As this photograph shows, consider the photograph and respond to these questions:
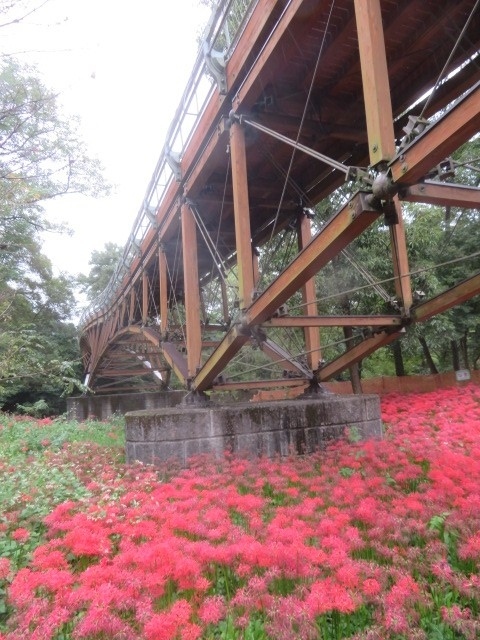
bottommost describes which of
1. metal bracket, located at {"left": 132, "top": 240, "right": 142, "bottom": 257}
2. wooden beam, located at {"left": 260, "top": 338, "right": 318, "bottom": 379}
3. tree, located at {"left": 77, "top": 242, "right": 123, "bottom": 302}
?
wooden beam, located at {"left": 260, "top": 338, "right": 318, "bottom": 379}

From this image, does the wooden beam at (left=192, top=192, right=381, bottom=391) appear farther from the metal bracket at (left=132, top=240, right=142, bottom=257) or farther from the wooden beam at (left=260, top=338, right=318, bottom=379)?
the metal bracket at (left=132, top=240, right=142, bottom=257)

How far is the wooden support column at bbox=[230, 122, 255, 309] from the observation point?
608 cm

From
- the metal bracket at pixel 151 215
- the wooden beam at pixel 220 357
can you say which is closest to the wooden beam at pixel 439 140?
the wooden beam at pixel 220 357

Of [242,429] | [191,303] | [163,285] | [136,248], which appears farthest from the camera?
[136,248]

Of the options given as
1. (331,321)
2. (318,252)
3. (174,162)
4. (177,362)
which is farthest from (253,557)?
(174,162)

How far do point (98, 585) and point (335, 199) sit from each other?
13167 mm

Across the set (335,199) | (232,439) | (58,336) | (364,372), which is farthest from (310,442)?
(58,336)

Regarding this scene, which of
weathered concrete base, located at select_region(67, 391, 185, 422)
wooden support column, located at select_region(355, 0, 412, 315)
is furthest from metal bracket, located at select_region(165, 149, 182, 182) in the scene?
weathered concrete base, located at select_region(67, 391, 185, 422)

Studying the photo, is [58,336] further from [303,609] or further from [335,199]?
[303,609]

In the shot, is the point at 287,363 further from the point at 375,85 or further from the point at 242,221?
the point at 375,85

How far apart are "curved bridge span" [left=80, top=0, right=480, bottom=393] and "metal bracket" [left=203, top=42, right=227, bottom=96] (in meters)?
0.02

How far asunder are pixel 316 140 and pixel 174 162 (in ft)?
10.6

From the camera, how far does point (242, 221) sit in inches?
242

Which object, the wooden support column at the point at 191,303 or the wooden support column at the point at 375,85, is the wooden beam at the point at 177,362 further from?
the wooden support column at the point at 375,85
